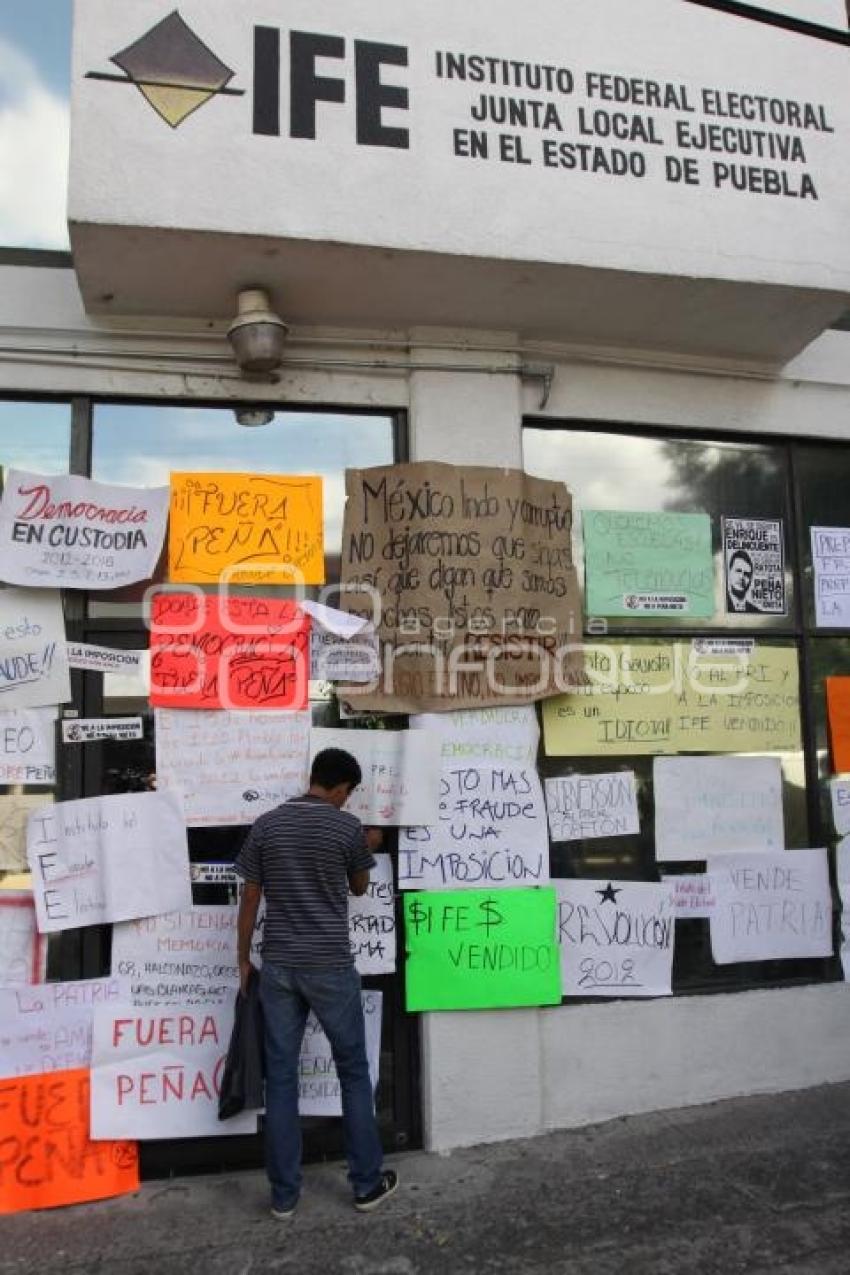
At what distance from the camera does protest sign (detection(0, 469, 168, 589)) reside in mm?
4383

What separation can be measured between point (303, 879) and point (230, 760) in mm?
800

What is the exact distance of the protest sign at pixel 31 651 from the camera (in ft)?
14.3

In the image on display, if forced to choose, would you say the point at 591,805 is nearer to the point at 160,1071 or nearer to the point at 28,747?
the point at 160,1071

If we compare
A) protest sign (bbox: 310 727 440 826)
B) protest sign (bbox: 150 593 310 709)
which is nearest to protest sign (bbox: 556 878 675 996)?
protest sign (bbox: 310 727 440 826)

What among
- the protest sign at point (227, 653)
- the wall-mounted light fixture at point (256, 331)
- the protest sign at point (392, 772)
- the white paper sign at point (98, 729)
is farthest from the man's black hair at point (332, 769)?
the wall-mounted light fixture at point (256, 331)

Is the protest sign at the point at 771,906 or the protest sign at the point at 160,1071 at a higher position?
the protest sign at the point at 771,906

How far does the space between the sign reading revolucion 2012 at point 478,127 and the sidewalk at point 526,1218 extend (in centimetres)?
398

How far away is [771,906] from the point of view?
509 centimetres

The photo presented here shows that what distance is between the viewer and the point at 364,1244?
12.2 ft

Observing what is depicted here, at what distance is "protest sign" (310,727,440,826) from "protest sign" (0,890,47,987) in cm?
140

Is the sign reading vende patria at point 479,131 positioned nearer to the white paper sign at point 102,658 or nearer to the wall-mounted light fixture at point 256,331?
the wall-mounted light fixture at point 256,331

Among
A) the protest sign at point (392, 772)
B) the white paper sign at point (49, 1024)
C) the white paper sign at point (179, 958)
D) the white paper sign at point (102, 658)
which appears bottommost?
the white paper sign at point (49, 1024)

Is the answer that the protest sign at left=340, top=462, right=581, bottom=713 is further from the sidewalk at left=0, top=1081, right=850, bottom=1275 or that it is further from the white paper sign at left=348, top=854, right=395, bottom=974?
the sidewalk at left=0, top=1081, right=850, bottom=1275

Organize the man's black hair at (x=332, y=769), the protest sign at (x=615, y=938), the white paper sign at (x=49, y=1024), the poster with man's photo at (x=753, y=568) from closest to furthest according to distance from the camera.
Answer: the man's black hair at (x=332, y=769) → the white paper sign at (x=49, y=1024) → the protest sign at (x=615, y=938) → the poster with man's photo at (x=753, y=568)
